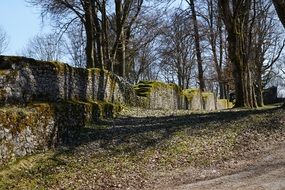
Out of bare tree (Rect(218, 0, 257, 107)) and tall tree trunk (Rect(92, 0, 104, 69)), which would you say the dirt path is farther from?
tall tree trunk (Rect(92, 0, 104, 69))

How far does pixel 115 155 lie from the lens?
35.4 feet

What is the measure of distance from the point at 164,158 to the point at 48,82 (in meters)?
4.39

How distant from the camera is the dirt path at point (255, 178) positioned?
828cm

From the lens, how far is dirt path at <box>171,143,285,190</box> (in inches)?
326

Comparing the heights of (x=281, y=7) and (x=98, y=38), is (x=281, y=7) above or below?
below

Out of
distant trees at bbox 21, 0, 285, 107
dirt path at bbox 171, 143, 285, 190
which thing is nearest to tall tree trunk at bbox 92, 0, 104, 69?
distant trees at bbox 21, 0, 285, 107

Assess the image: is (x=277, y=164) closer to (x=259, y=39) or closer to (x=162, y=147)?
(x=162, y=147)

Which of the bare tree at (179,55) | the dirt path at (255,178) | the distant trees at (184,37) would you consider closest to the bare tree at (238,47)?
the distant trees at (184,37)

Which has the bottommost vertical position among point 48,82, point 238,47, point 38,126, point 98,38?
point 38,126

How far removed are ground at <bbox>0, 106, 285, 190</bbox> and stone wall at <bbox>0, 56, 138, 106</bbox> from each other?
150 centimetres

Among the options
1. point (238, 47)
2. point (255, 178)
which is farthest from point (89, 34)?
point (255, 178)

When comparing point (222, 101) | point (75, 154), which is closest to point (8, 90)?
point (75, 154)

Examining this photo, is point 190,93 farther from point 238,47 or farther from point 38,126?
point 38,126

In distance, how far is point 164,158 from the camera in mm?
10703
